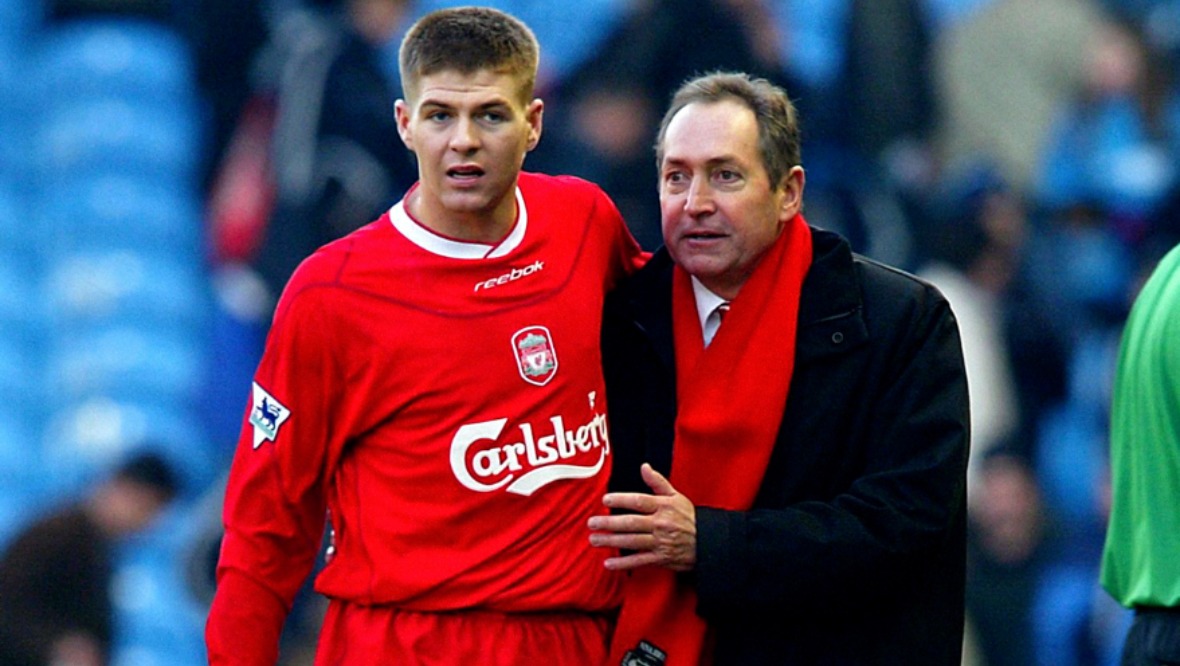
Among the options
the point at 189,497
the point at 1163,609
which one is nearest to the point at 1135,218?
the point at 189,497

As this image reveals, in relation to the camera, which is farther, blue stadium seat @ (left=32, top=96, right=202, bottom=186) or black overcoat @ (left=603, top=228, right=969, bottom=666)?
blue stadium seat @ (left=32, top=96, right=202, bottom=186)

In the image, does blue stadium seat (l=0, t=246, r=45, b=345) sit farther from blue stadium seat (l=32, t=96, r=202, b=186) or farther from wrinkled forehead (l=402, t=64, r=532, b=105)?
wrinkled forehead (l=402, t=64, r=532, b=105)

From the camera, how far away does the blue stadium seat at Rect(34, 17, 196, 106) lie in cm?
784

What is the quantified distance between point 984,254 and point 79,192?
12.4 ft

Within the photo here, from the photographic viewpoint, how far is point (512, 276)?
3232mm

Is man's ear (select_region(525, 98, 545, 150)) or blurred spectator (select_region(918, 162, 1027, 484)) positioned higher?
blurred spectator (select_region(918, 162, 1027, 484))

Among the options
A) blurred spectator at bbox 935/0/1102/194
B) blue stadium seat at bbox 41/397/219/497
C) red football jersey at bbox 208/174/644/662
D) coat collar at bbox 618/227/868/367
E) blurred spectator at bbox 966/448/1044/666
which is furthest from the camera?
blurred spectator at bbox 935/0/1102/194

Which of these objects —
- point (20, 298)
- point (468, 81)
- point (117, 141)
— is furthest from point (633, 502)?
point (117, 141)

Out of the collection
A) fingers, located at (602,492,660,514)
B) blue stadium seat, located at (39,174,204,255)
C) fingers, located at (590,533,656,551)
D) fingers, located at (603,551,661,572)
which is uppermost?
blue stadium seat, located at (39,174,204,255)

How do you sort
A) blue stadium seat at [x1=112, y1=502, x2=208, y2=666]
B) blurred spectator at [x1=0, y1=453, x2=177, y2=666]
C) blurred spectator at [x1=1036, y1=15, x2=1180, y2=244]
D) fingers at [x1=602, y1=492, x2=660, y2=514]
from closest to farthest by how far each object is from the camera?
fingers at [x1=602, y1=492, x2=660, y2=514]
blurred spectator at [x1=0, y1=453, x2=177, y2=666]
blue stadium seat at [x1=112, y1=502, x2=208, y2=666]
blurred spectator at [x1=1036, y1=15, x2=1180, y2=244]

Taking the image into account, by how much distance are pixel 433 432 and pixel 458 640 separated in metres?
0.36

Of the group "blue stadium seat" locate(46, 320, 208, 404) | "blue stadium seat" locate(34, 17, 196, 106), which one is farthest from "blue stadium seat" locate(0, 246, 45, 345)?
"blue stadium seat" locate(34, 17, 196, 106)

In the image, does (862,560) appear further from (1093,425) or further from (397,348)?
(1093,425)

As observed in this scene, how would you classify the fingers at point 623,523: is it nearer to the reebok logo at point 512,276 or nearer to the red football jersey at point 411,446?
the red football jersey at point 411,446
